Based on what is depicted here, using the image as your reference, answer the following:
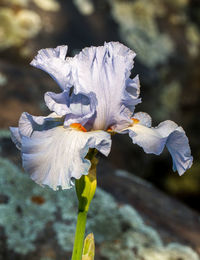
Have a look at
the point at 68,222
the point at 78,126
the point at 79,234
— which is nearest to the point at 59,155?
the point at 78,126

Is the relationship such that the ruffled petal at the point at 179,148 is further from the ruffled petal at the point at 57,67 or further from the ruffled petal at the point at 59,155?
the ruffled petal at the point at 57,67

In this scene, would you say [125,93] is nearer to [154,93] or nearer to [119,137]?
[119,137]

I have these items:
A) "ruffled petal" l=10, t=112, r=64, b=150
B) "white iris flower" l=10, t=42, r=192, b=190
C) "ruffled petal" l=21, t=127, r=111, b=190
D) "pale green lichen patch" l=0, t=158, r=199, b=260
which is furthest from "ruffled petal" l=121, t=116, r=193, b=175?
"pale green lichen patch" l=0, t=158, r=199, b=260

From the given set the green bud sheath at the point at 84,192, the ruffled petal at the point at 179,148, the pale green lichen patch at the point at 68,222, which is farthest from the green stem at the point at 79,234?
the pale green lichen patch at the point at 68,222

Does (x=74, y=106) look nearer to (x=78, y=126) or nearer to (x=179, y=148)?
(x=78, y=126)

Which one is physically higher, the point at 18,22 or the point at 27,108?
the point at 18,22

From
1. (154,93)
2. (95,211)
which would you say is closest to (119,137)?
(154,93)
